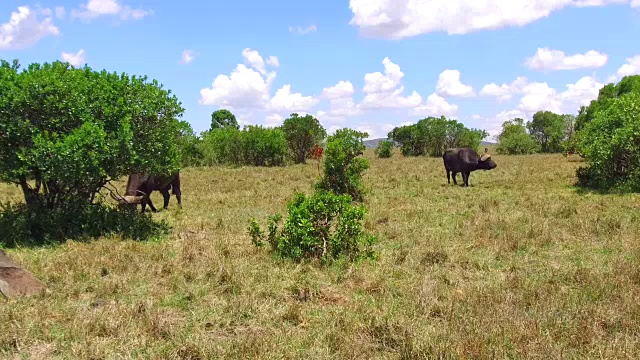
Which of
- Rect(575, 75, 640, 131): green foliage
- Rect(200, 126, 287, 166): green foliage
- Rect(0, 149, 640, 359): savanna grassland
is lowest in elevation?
Rect(0, 149, 640, 359): savanna grassland

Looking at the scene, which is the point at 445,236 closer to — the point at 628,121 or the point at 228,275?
the point at 228,275

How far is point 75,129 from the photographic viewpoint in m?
8.53

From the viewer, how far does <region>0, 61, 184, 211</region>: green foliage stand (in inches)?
331

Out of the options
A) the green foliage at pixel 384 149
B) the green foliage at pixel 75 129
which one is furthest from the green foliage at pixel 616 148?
the green foliage at pixel 384 149

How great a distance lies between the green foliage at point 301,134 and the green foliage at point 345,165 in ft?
101

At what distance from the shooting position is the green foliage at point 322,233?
7.64 metres

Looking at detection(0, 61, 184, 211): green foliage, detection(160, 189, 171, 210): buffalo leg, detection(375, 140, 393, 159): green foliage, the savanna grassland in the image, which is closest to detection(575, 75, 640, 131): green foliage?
detection(375, 140, 393, 159): green foliage

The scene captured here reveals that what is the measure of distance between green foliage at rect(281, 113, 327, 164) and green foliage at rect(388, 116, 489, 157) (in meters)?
17.0

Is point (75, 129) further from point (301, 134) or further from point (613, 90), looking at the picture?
point (613, 90)

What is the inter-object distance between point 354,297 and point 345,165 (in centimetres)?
977

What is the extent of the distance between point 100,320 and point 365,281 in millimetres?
3412

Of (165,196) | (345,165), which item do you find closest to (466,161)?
(345,165)

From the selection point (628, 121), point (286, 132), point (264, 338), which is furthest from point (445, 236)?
point (286, 132)

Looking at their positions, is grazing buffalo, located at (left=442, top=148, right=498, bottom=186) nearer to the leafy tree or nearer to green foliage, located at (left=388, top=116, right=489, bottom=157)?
green foliage, located at (left=388, top=116, right=489, bottom=157)
